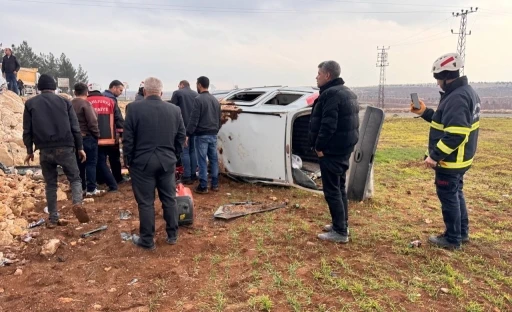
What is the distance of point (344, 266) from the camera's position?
415cm

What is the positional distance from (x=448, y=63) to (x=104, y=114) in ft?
18.2

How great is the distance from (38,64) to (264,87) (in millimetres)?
56331

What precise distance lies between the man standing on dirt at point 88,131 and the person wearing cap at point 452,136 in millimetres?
5134

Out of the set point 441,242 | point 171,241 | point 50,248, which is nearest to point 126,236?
point 171,241

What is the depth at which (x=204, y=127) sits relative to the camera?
271 inches

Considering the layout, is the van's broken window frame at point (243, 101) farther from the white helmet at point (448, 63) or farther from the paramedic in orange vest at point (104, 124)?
the white helmet at point (448, 63)

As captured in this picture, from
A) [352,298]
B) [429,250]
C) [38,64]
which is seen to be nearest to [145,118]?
[352,298]

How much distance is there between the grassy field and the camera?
3506mm

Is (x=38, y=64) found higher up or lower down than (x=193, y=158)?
higher up

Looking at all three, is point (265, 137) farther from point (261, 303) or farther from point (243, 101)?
point (261, 303)

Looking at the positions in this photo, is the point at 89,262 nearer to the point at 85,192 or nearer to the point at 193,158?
the point at 85,192

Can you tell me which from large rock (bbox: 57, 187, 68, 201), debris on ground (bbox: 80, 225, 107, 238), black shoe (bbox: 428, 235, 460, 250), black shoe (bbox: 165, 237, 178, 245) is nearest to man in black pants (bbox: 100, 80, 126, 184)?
large rock (bbox: 57, 187, 68, 201)

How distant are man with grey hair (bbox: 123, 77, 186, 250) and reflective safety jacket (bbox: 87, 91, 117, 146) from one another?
2818 mm

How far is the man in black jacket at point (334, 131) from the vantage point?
4504 mm
